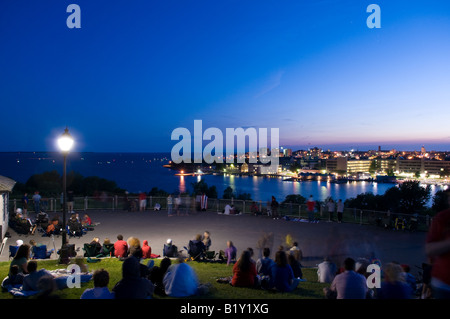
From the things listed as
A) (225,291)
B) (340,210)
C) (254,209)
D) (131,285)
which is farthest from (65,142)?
(340,210)

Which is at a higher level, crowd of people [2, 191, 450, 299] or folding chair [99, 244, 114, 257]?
crowd of people [2, 191, 450, 299]

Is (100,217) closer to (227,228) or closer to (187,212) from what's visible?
(187,212)

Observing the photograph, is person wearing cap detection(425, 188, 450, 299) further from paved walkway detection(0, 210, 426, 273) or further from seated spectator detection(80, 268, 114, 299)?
paved walkway detection(0, 210, 426, 273)

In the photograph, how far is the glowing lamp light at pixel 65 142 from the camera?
1048 cm

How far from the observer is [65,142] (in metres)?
10.5

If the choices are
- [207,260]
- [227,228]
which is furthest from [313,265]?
[227,228]

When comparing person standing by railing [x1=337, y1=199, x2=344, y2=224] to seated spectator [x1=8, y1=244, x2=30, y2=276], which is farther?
person standing by railing [x1=337, y1=199, x2=344, y2=224]

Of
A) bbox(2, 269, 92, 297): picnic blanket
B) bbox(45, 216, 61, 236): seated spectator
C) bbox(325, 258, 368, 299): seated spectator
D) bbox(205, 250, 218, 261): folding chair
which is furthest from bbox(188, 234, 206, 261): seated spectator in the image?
bbox(45, 216, 61, 236): seated spectator

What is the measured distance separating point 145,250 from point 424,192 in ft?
183

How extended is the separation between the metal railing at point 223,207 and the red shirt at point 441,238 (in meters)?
14.6

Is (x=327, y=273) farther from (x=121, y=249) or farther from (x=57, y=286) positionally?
(x=121, y=249)

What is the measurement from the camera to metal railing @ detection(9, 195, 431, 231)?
1817 centimetres

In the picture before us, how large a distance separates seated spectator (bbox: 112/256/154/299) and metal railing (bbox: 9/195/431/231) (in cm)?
1487
